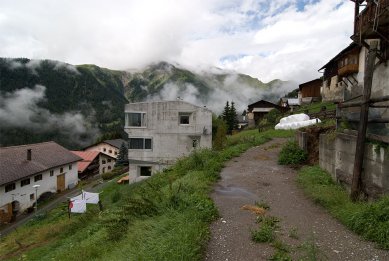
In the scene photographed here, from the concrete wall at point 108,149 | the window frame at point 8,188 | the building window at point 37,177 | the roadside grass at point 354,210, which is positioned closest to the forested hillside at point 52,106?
the concrete wall at point 108,149

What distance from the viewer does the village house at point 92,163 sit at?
50866 millimetres

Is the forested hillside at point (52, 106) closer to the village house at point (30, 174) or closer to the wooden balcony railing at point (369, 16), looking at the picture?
the village house at point (30, 174)

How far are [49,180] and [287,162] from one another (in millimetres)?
31140

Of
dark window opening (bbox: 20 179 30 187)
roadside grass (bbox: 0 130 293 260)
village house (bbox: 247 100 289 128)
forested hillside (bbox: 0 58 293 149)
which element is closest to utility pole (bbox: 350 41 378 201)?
roadside grass (bbox: 0 130 293 260)

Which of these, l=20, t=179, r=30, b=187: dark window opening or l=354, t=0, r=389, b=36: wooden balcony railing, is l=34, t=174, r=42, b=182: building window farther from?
l=354, t=0, r=389, b=36: wooden balcony railing

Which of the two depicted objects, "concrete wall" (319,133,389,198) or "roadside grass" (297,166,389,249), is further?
"concrete wall" (319,133,389,198)

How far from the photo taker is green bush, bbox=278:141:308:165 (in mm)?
13695

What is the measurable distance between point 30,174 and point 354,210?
3190 centimetres

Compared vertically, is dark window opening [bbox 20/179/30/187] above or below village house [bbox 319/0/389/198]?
below

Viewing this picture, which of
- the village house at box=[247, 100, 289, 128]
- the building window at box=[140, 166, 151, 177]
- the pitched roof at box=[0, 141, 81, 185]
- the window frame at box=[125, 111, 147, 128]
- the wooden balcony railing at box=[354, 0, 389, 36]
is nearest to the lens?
the wooden balcony railing at box=[354, 0, 389, 36]

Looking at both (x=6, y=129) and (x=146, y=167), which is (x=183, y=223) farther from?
(x=6, y=129)

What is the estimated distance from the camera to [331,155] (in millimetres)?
10117

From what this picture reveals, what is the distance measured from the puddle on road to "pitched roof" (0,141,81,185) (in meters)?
24.6

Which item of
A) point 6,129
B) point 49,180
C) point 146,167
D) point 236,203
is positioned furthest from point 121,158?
point 6,129
